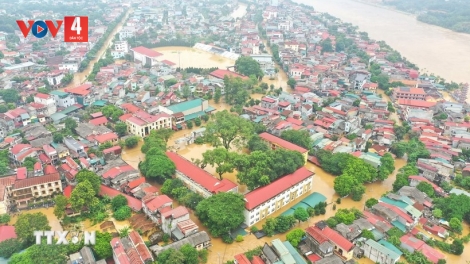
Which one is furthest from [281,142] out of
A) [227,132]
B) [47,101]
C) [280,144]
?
[47,101]

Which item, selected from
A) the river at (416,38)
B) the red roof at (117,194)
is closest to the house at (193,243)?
the red roof at (117,194)

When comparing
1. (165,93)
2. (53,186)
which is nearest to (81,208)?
(53,186)

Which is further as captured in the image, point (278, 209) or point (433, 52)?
point (433, 52)

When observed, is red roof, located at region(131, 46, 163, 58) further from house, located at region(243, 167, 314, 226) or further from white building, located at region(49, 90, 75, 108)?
house, located at region(243, 167, 314, 226)

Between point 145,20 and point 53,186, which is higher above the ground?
point 145,20

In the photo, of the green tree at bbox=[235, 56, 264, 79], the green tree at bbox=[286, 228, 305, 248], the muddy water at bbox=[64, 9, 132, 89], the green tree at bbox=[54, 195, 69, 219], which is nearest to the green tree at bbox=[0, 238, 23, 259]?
the green tree at bbox=[54, 195, 69, 219]

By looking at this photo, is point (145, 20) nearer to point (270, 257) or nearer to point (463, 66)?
point (463, 66)
